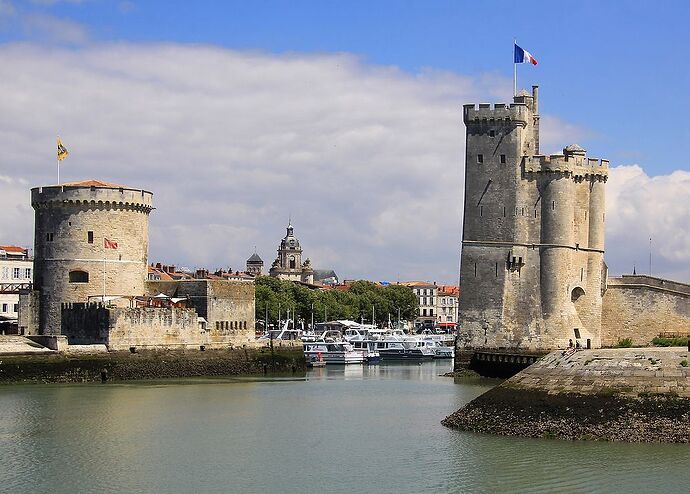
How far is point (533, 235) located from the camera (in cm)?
6494

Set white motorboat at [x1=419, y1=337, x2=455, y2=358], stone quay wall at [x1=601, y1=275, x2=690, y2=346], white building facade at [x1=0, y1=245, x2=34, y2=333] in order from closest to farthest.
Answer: stone quay wall at [x1=601, y1=275, x2=690, y2=346]
white building facade at [x1=0, y1=245, x2=34, y2=333]
white motorboat at [x1=419, y1=337, x2=455, y2=358]

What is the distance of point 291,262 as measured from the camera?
18638 centimetres

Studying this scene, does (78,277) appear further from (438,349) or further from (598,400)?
(438,349)

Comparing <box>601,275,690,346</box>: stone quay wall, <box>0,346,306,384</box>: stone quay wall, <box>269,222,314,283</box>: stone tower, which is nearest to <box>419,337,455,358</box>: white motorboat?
<box>601,275,690,346</box>: stone quay wall

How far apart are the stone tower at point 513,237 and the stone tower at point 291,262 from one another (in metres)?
117

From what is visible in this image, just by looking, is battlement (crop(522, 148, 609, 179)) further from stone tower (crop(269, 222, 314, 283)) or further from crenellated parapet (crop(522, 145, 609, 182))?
stone tower (crop(269, 222, 314, 283))

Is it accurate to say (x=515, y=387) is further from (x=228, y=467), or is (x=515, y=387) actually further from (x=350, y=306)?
(x=350, y=306)

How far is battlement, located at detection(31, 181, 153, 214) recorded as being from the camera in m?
61.2

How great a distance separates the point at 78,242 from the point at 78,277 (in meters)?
1.75

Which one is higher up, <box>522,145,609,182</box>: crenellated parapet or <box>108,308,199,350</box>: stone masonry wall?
<box>522,145,609,182</box>: crenellated parapet

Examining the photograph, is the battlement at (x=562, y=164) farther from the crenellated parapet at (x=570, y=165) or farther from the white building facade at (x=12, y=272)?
the white building facade at (x=12, y=272)

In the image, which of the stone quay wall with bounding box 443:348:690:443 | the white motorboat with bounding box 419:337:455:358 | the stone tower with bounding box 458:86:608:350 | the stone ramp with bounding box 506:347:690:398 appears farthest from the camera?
the white motorboat with bounding box 419:337:455:358

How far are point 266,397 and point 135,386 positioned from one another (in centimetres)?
722

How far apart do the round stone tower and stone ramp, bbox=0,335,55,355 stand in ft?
17.5
